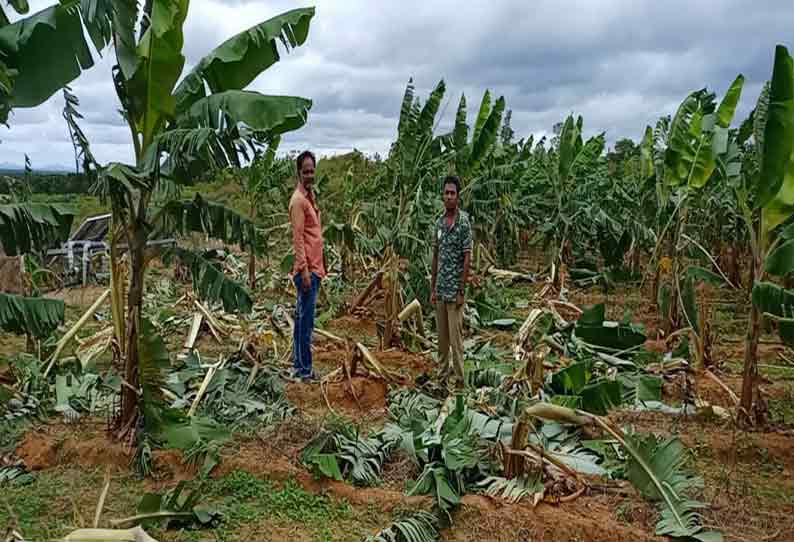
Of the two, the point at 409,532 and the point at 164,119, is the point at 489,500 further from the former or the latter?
the point at 164,119

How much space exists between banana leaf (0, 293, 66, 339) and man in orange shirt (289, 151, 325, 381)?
86.7 inches

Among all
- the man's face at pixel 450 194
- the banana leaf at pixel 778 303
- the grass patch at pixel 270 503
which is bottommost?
the grass patch at pixel 270 503

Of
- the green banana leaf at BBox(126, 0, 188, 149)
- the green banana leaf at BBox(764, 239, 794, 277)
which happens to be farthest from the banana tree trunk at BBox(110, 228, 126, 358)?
the green banana leaf at BBox(764, 239, 794, 277)

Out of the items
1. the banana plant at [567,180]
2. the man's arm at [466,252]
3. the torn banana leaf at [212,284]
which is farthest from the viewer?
the banana plant at [567,180]

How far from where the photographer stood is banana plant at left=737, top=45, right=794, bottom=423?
14.9ft

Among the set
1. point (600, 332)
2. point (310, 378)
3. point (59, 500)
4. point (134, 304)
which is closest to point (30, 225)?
point (134, 304)

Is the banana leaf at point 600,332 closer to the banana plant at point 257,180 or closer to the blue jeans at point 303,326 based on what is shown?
the blue jeans at point 303,326

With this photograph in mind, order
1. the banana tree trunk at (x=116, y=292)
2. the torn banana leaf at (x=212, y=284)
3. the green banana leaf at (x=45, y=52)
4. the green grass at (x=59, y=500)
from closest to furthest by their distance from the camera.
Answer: the green grass at (x=59, y=500) < the green banana leaf at (x=45, y=52) < the torn banana leaf at (x=212, y=284) < the banana tree trunk at (x=116, y=292)

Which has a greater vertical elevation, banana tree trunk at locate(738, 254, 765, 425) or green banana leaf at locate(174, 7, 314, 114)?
green banana leaf at locate(174, 7, 314, 114)

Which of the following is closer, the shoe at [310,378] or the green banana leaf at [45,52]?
the green banana leaf at [45,52]

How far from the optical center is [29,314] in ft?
14.3

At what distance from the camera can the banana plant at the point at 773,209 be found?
455cm

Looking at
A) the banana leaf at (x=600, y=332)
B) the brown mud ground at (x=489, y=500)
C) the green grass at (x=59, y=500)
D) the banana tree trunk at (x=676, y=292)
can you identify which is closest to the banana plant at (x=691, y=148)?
the banana tree trunk at (x=676, y=292)

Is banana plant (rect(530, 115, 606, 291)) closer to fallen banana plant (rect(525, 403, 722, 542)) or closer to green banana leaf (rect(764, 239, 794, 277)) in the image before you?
green banana leaf (rect(764, 239, 794, 277))
